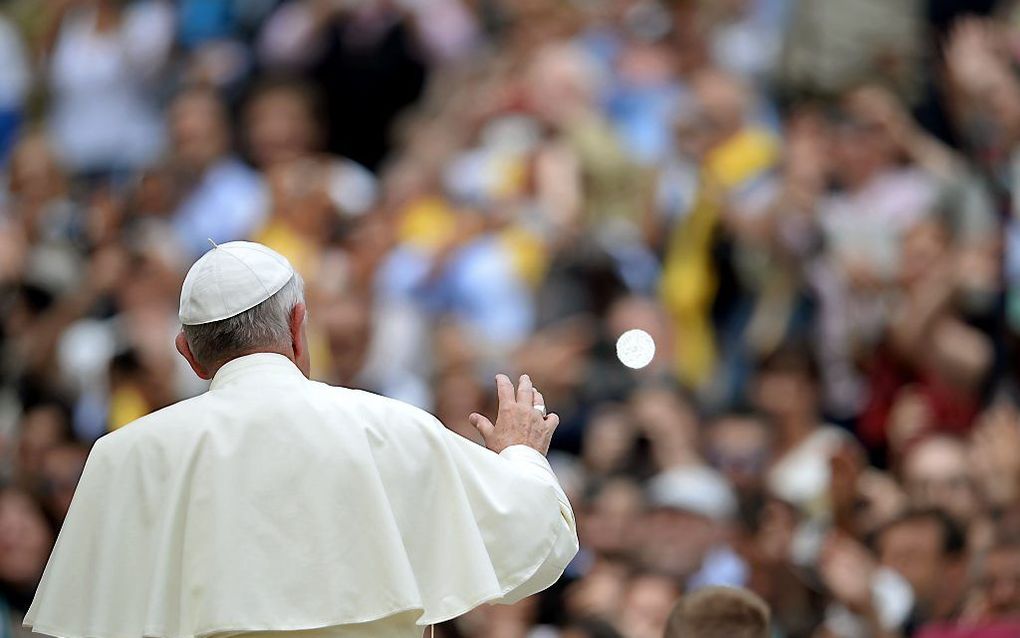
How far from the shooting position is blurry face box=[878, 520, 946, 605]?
7289 mm

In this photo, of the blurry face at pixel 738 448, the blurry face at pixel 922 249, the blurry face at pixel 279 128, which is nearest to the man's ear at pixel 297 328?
the blurry face at pixel 738 448

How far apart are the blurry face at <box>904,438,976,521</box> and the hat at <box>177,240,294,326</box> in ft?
13.8

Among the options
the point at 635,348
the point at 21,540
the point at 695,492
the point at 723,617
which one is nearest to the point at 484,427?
the point at 723,617

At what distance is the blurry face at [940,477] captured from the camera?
7.59m

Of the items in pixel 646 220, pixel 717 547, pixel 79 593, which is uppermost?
pixel 79 593

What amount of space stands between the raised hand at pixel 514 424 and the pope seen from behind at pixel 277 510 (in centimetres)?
8

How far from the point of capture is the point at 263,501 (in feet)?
12.4

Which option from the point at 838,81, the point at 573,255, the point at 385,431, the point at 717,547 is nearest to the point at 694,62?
the point at 838,81

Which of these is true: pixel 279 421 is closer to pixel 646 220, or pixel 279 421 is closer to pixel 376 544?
pixel 376 544

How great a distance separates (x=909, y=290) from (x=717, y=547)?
1.93 metres

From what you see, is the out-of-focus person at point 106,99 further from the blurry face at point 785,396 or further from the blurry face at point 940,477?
the blurry face at point 940,477

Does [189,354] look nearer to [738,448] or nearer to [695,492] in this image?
[695,492]

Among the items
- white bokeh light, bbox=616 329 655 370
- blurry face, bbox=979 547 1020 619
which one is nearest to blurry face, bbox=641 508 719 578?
white bokeh light, bbox=616 329 655 370

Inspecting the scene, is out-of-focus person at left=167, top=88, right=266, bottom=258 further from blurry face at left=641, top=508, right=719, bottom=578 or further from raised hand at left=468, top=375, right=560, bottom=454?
raised hand at left=468, top=375, right=560, bottom=454
